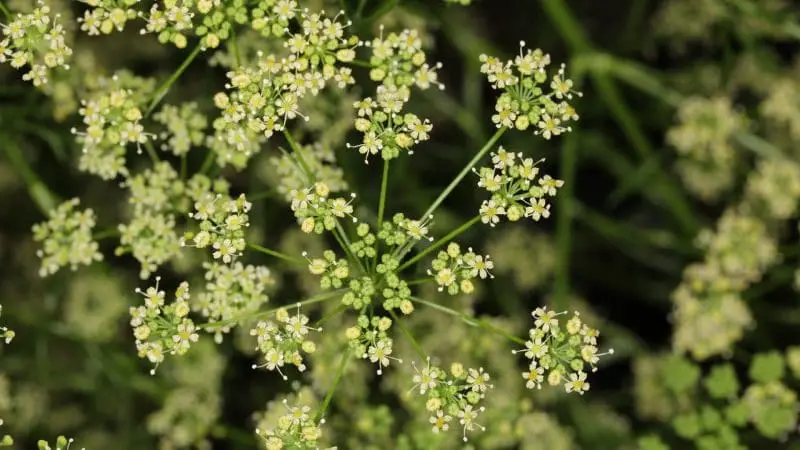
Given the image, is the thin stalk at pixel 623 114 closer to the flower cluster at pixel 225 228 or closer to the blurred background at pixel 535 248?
the blurred background at pixel 535 248

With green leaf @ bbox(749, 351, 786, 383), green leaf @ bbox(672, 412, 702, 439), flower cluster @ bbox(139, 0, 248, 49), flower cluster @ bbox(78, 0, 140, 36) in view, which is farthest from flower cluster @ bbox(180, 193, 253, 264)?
green leaf @ bbox(749, 351, 786, 383)

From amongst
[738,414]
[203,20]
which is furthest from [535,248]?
[203,20]

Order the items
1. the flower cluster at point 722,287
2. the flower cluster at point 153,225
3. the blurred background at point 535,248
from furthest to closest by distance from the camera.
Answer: the flower cluster at point 722,287
the blurred background at point 535,248
the flower cluster at point 153,225

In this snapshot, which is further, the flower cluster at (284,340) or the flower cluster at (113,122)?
the flower cluster at (113,122)

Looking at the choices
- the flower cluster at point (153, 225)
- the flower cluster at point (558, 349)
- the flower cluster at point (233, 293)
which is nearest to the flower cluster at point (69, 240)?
the flower cluster at point (153, 225)

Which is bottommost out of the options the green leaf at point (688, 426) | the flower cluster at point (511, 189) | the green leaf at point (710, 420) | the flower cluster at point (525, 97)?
the flower cluster at point (511, 189)

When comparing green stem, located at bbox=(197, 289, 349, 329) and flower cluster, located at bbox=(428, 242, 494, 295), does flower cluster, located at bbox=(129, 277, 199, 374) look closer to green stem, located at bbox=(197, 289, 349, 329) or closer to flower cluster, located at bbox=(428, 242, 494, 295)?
green stem, located at bbox=(197, 289, 349, 329)

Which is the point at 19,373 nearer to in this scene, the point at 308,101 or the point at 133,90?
the point at 133,90
